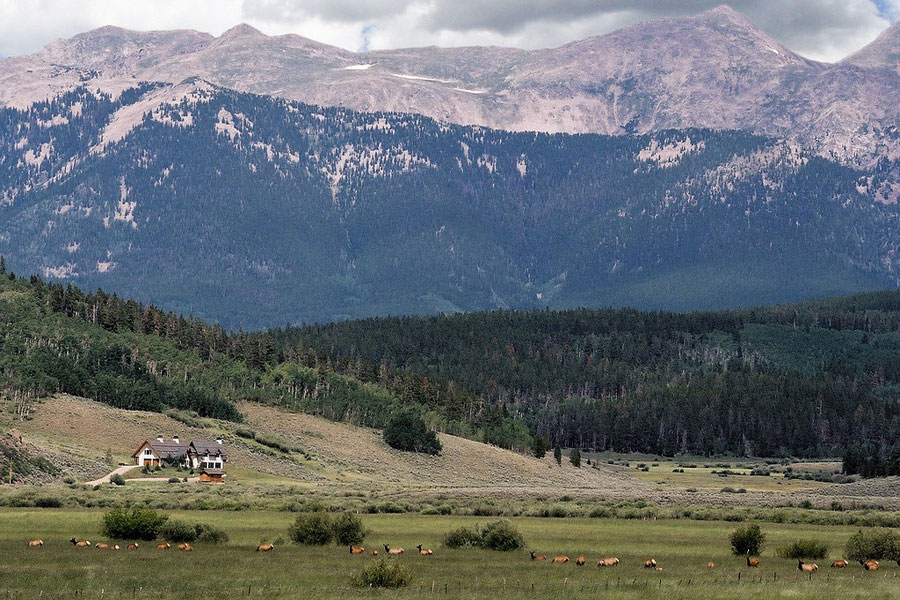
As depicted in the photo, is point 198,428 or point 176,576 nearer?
point 176,576

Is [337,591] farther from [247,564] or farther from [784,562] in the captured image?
[784,562]

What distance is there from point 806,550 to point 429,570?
18801mm

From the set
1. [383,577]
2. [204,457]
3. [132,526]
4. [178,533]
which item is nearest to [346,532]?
[178,533]

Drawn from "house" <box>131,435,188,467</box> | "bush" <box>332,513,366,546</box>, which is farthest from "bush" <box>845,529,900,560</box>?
"house" <box>131,435,188,467</box>

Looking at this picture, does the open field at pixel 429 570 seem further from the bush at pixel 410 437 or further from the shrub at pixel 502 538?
the bush at pixel 410 437

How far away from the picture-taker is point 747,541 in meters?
68.6

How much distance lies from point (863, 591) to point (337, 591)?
68.1 feet

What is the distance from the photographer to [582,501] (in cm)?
10544

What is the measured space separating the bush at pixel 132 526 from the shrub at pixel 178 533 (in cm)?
46

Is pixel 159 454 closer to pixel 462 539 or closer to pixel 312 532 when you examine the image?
pixel 312 532

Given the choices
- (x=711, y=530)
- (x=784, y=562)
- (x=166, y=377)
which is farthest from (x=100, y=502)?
(x=166, y=377)

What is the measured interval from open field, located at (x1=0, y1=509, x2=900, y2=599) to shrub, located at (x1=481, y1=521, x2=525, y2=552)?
989mm

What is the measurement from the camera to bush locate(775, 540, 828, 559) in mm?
66875

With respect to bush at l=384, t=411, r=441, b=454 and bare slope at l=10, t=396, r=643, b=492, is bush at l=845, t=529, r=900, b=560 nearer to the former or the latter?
bare slope at l=10, t=396, r=643, b=492
